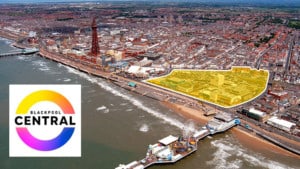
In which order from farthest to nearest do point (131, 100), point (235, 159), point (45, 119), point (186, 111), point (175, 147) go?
point (131, 100) → point (186, 111) → point (175, 147) → point (235, 159) → point (45, 119)

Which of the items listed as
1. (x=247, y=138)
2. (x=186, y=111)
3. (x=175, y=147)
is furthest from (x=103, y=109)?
(x=247, y=138)

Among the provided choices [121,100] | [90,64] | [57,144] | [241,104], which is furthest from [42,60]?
[57,144]

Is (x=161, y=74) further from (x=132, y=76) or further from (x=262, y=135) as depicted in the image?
(x=262, y=135)

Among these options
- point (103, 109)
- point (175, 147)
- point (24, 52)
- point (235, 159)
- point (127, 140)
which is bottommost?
point (235, 159)

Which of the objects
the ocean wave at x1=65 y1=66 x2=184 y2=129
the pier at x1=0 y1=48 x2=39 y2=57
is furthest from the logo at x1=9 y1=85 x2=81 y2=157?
the pier at x1=0 y1=48 x2=39 y2=57

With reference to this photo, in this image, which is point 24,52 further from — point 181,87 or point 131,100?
point 181,87
